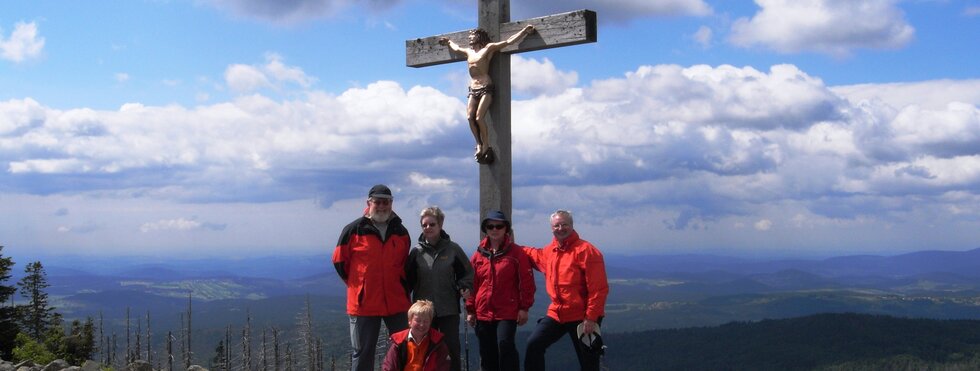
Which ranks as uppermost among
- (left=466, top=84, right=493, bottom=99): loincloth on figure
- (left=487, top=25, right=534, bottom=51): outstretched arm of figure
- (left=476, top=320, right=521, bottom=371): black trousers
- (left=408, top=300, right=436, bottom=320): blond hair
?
(left=487, top=25, right=534, bottom=51): outstretched arm of figure

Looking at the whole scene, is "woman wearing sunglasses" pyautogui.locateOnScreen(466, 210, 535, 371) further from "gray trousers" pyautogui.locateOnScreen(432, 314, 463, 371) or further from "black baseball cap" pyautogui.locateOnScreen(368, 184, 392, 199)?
"black baseball cap" pyautogui.locateOnScreen(368, 184, 392, 199)

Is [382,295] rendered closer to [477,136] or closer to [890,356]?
[477,136]

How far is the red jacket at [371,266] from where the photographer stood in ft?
24.3

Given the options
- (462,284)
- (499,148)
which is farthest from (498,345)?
(499,148)

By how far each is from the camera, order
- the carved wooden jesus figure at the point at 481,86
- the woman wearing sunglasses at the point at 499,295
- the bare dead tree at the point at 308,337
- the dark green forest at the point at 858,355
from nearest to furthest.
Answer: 1. the woman wearing sunglasses at the point at 499,295
2. the carved wooden jesus figure at the point at 481,86
3. the bare dead tree at the point at 308,337
4. the dark green forest at the point at 858,355

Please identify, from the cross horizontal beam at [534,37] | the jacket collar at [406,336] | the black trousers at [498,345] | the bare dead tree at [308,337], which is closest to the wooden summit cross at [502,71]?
the cross horizontal beam at [534,37]

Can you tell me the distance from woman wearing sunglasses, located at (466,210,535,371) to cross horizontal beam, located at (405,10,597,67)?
5.64 feet

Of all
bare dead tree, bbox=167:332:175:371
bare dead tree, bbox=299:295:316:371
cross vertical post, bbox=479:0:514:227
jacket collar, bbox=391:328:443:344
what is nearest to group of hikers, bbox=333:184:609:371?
jacket collar, bbox=391:328:443:344

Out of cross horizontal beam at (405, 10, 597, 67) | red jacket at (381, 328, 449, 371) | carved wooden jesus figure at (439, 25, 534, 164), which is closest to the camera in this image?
red jacket at (381, 328, 449, 371)

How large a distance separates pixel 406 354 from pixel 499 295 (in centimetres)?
107

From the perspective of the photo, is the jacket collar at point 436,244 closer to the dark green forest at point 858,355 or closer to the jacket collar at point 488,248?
the jacket collar at point 488,248

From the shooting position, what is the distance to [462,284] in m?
7.46

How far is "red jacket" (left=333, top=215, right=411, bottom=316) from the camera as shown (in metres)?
7.41

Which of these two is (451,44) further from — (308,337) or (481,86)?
(308,337)
